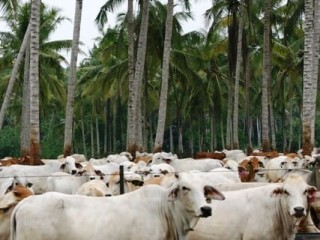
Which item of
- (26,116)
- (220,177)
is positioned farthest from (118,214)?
(26,116)

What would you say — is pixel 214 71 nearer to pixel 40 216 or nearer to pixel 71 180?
pixel 71 180

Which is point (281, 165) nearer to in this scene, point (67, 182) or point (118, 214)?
point (67, 182)

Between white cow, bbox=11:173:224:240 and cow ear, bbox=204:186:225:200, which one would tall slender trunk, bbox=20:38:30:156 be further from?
cow ear, bbox=204:186:225:200

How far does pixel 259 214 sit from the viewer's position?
950 centimetres

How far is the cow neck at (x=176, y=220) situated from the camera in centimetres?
880

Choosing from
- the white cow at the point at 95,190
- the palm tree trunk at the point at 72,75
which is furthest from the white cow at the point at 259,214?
the palm tree trunk at the point at 72,75

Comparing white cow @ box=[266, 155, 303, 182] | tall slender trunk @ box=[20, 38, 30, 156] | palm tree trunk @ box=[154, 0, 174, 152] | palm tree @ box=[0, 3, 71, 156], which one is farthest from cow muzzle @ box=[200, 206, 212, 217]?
palm tree @ box=[0, 3, 71, 156]

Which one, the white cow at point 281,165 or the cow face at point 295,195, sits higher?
the white cow at point 281,165

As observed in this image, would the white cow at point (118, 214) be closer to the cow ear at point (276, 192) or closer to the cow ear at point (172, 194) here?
the cow ear at point (172, 194)

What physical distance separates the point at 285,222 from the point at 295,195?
493 millimetres

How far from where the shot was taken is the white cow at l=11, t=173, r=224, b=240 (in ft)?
28.3

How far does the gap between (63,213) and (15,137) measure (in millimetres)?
62395

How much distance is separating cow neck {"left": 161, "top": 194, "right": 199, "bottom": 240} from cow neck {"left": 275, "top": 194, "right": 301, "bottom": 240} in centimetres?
124

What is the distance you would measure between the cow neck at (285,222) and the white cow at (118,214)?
0.93m
